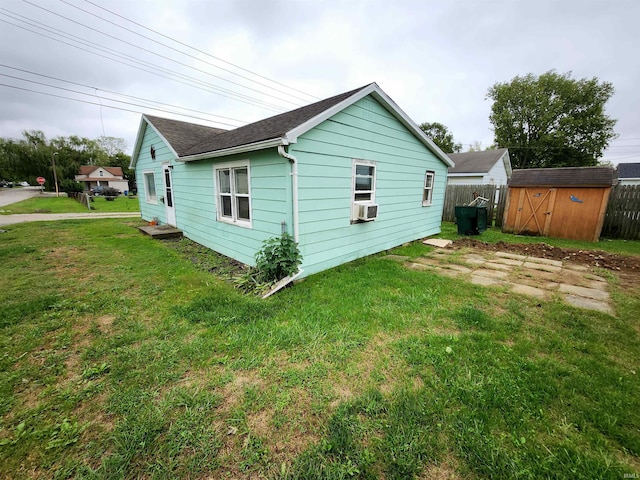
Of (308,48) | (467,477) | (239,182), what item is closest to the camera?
(467,477)

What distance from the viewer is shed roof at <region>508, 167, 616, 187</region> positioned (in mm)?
7617

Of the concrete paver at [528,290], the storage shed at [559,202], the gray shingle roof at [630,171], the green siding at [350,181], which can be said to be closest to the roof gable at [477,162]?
the storage shed at [559,202]

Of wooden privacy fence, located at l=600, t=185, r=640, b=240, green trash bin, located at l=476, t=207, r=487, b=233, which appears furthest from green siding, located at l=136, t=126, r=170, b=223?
wooden privacy fence, located at l=600, t=185, r=640, b=240

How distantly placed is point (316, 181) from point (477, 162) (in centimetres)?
2016

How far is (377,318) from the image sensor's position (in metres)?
3.36

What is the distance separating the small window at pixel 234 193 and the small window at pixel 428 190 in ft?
18.9

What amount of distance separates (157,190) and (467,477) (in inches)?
450

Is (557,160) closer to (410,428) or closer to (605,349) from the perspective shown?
(605,349)

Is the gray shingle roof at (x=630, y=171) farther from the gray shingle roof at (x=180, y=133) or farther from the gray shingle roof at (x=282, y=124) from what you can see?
the gray shingle roof at (x=180, y=133)

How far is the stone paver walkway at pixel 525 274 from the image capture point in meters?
4.14

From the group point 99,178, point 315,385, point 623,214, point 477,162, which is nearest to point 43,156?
point 99,178

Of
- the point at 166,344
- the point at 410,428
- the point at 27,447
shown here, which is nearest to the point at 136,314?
the point at 166,344

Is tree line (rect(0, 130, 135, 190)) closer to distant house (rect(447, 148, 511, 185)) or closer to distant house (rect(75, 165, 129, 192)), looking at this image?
distant house (rect(75, 165, 129, 192))

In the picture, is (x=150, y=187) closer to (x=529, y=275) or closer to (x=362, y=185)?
(x=362, y=185)
